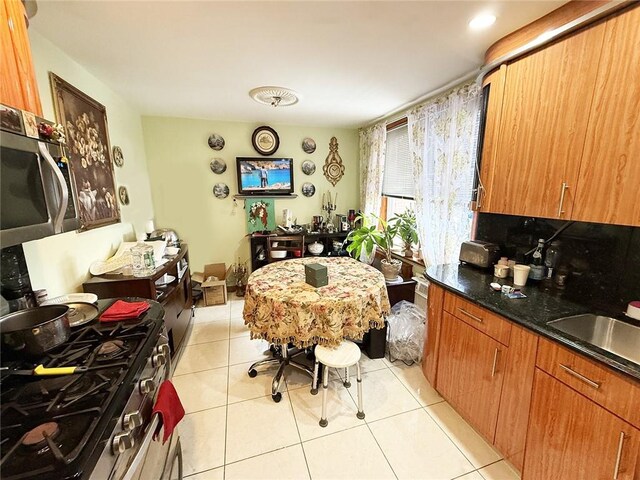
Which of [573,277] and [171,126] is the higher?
[171,126]

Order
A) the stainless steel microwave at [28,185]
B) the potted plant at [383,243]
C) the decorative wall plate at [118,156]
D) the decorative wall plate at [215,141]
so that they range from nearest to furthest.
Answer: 1. the stainless steel microwave at [28,185]
2. the decorative wall plate at [118,156]
3. the potted plant at [383,243]
4. the decorative wall plate at [215,141]

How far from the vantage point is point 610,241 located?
146 cm

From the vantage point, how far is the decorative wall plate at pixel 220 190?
12.0ft

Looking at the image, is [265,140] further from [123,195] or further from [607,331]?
[607,331]

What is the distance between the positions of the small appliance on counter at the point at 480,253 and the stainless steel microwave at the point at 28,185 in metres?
2.37

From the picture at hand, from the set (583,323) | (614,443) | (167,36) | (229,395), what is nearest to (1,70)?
(167,36)

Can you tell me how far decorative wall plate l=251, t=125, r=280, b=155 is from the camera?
3.66 metres

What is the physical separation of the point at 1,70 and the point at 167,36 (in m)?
1.02

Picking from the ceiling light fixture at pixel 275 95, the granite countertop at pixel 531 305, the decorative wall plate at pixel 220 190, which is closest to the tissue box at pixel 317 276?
the granite countertop at pixel 531 305

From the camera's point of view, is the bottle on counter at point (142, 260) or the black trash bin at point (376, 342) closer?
the bottle on counter at point (142, 260)

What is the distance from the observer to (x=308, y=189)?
13.2 ft

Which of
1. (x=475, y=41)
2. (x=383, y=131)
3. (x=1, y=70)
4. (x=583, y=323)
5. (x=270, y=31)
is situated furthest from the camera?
(x=383, y=131)

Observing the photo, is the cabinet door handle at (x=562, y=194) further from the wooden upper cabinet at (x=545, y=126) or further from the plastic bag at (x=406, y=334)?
the plastic bag at (x=406, y=334)

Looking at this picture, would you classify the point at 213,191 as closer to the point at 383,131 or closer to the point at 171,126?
the point at 171,126
